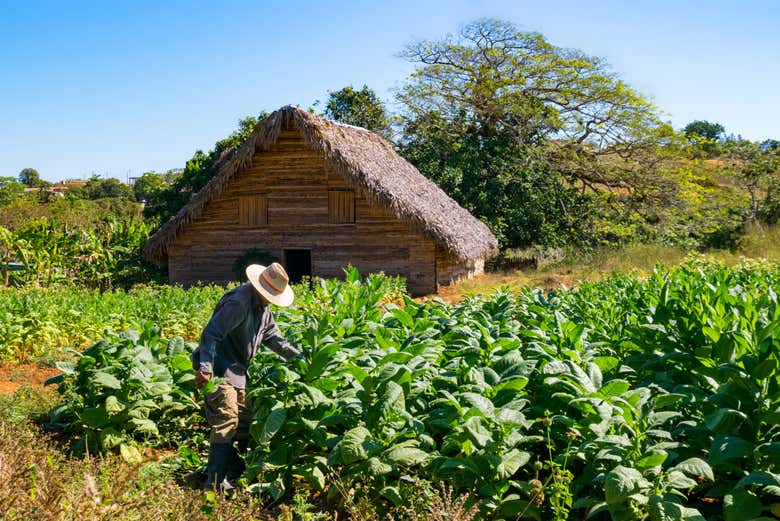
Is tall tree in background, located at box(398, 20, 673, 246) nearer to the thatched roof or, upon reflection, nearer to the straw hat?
the thatched roof

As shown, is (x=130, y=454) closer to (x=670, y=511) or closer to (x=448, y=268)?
(x=670, y=511)

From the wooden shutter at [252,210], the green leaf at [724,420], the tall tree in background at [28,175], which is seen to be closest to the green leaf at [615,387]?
the green leaf at [724,420]

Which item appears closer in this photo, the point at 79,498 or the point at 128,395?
the point at 79,498

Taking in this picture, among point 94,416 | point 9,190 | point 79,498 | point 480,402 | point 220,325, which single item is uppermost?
point 9,190

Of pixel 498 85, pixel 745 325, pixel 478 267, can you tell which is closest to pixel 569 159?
pixel 498 85

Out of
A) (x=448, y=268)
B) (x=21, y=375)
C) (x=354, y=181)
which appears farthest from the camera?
(x=448, y=268)

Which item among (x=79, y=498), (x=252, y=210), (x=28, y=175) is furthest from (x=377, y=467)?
(x=28, y=175)

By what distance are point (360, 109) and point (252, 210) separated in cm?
1179

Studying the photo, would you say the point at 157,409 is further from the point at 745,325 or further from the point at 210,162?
the point at 210,162

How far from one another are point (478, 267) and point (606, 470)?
63.1ft

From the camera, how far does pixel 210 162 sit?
2458cm

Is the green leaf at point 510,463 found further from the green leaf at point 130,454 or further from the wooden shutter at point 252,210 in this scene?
the wooden shutter at point 252,210

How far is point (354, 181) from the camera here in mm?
16797

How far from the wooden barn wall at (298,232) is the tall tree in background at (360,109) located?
10.9m
